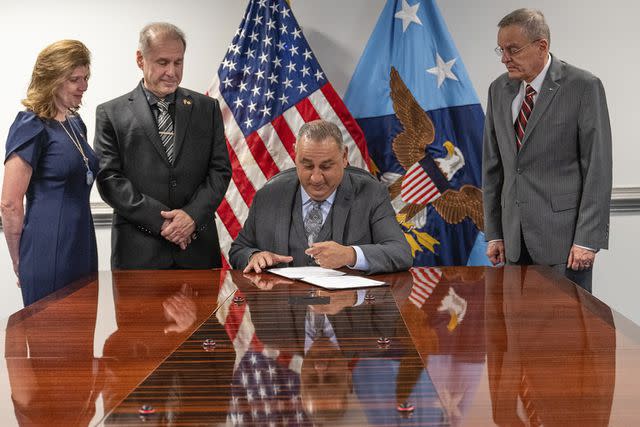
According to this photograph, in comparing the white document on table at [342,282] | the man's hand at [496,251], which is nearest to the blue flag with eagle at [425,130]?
the man's hand at [496,251]

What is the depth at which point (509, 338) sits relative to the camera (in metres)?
2.08

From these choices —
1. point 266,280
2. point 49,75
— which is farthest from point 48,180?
point 266,280

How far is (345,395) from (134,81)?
3934mm

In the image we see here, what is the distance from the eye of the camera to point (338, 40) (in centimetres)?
514

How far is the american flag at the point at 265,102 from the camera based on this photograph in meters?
4.85

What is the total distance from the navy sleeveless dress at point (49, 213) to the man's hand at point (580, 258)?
1999 mm

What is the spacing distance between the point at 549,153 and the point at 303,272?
121 cm

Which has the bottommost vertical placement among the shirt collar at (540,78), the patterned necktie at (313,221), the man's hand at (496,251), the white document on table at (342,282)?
the man's hand at (496,251)

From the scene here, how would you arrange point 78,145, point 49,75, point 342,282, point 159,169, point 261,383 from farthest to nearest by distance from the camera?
point 159,169, point 78,145, point 49,75, point 342,282, point 261,383

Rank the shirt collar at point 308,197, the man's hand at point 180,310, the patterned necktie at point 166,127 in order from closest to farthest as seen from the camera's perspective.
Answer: the man's hand at point 180,310 → the shirt collar at point 308,197 → the patterned necktie at point 166,127

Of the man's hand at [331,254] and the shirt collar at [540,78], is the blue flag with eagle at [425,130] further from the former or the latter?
the man's hand at [331,254]

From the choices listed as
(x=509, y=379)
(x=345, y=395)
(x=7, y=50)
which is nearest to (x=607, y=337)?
(x=509, y=379)

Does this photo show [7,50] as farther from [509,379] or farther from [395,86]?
[509,379]

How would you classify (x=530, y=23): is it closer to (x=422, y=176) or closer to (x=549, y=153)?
(x=549, y=153)
